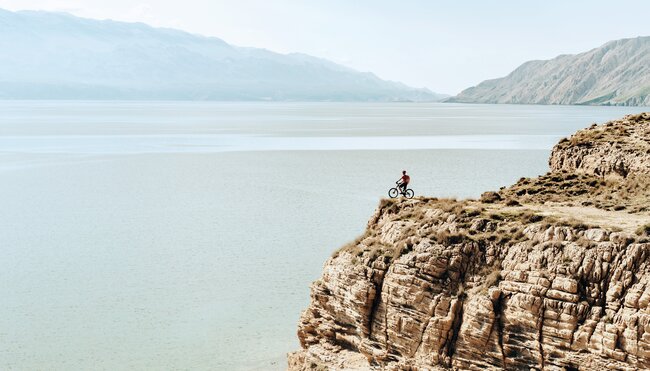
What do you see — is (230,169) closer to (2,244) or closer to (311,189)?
(311,189)

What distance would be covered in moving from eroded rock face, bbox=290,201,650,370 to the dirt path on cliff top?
0.96m

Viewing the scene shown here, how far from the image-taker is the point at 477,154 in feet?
365

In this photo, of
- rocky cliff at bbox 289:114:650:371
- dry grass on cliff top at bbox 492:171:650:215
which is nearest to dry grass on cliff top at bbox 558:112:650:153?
dry grass on cliff top at bbox 492:171:650:215

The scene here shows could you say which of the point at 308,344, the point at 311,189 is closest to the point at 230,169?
the point at 311,189

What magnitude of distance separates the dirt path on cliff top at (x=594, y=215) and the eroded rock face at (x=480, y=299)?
0.96 m

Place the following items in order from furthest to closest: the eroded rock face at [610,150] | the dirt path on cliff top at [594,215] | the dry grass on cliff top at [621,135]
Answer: the dry grass on cliff top at [621,135] → the eroded rock face at [610,150] → the dirt path on cliff top at [594,215]

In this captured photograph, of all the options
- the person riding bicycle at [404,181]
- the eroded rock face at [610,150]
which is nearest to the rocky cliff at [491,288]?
the eroded rock face at [610,150]

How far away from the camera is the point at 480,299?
19172 millimetres

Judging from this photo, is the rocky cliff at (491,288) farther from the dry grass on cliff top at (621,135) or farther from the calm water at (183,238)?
the calm water at (183,238)

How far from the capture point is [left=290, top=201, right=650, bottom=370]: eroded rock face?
56.5 ft

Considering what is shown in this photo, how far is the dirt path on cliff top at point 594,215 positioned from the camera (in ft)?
63.5

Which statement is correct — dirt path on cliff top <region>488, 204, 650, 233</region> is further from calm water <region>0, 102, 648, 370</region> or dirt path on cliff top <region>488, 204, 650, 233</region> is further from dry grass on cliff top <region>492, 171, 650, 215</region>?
calm water <region>0, 102, 648, 370</region>

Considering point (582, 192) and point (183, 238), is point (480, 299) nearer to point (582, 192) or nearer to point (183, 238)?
point (582, 192)

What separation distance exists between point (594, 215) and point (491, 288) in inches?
176
